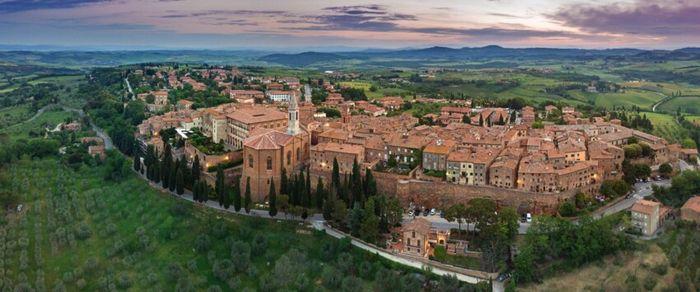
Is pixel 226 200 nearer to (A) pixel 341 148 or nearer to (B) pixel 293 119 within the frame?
(B) pixel 293 119

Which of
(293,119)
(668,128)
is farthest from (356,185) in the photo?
(668,128)

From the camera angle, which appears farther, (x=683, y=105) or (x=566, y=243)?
(x=683, y=105)

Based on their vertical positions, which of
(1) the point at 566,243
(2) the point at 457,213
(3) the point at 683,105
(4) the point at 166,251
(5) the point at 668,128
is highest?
(3) the point at 683,105

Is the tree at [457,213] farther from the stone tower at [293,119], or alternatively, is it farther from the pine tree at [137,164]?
the pine tree at [137,164]

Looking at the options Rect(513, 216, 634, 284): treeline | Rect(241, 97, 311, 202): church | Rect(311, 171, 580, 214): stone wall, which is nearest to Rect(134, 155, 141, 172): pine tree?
Rect(241, 97, 311, 202): church

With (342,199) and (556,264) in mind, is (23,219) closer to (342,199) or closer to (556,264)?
(342,199)

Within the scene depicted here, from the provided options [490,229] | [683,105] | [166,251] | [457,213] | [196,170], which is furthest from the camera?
[683,105]

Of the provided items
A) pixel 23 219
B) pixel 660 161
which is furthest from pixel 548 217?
pixel 23 219
